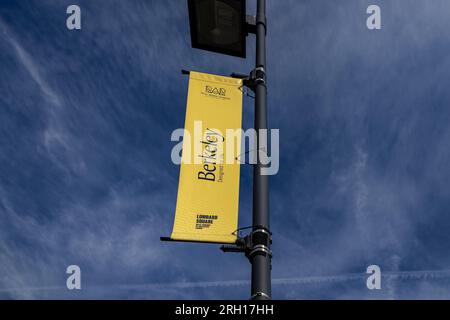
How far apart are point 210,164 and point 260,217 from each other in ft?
4.72

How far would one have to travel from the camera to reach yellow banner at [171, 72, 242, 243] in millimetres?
6070

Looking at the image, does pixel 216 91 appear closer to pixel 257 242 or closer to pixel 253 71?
pixel 253 71

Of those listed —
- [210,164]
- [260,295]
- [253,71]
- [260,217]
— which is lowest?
[260,295]

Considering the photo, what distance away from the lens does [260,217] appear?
557 centimetres

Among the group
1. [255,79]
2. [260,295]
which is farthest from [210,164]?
[260,295]

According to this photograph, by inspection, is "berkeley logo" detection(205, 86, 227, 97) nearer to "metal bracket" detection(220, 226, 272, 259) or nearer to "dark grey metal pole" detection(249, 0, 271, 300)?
"dark grey metal pole" detection(249, 0, 271, 300)

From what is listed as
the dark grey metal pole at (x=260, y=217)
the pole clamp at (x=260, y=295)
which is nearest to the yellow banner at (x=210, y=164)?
the dark grey metal pole at (x=260, y=217)

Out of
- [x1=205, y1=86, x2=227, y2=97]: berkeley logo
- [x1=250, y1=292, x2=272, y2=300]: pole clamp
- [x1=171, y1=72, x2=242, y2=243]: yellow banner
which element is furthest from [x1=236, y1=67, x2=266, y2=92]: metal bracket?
[x1=250, y1=292, x2=272, y2=300]: pole clamp

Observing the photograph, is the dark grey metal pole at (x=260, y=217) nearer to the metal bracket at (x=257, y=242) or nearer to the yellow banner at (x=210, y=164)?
the metal bracket at (x=257, y=242)
